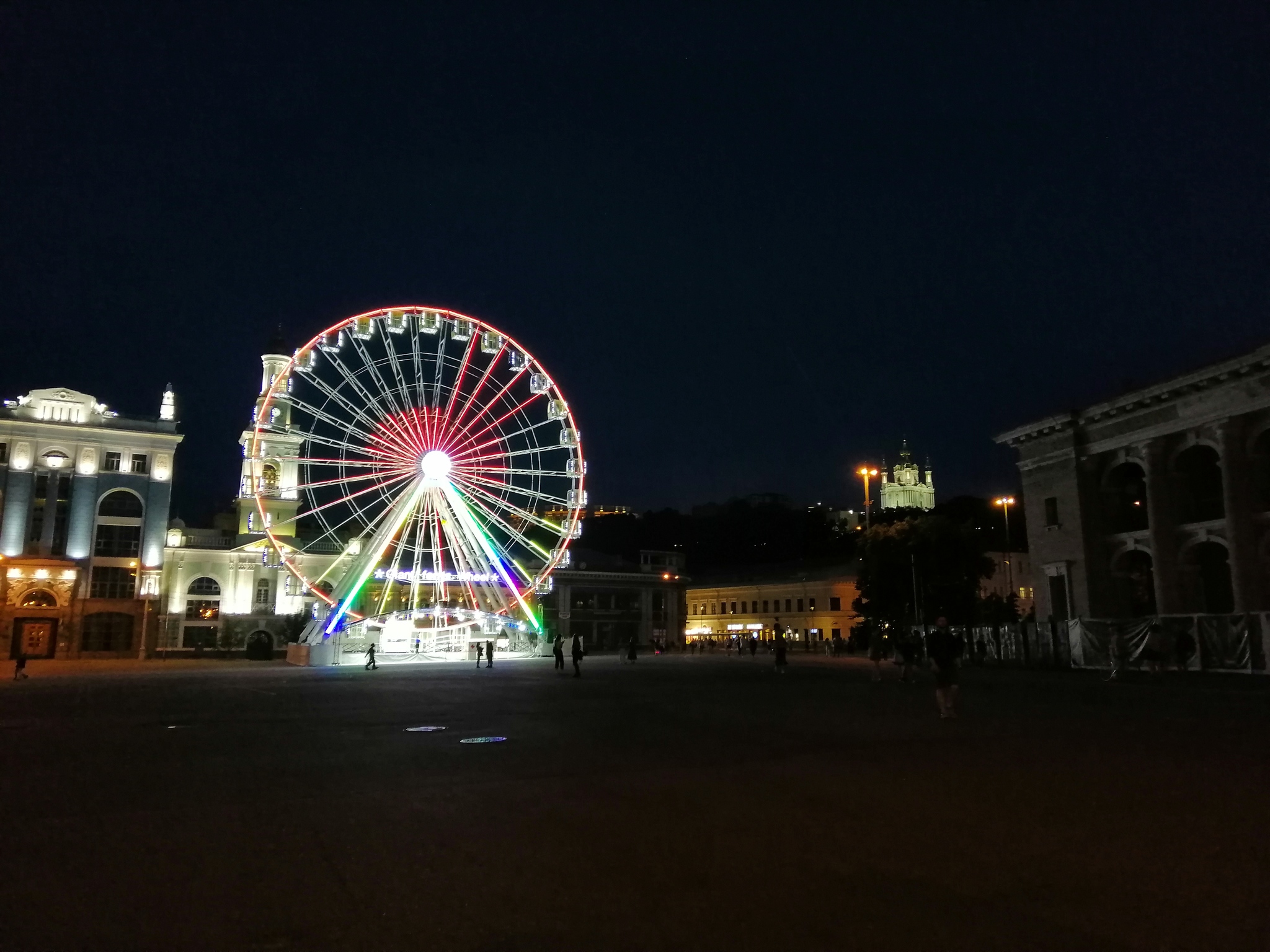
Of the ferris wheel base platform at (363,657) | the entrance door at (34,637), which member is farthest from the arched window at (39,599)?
the ferris wheel base platform at (363,657)

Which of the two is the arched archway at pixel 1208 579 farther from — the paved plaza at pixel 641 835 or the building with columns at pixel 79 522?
the building with columns at pixel 79 522

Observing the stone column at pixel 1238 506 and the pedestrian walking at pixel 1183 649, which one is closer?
the pedestrian walking at pixel 1183 649

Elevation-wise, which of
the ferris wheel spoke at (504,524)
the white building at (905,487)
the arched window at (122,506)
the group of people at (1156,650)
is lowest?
the group of people at (1156,650)

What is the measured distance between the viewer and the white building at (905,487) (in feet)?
571

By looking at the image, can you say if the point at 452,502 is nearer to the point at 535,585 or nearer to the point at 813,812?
the point at 535,585

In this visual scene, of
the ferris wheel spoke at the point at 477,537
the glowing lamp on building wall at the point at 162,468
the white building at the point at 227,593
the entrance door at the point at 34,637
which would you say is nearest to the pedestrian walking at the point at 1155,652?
the ferris wheel spoke at the point at 477,537

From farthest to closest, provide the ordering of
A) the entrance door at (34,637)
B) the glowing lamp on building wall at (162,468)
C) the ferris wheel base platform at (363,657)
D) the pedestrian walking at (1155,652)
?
the glowing lamp on building wall at (162,468) < the entrance door at (34,637) < the ferris wheel base platform at (363,657) < the pedestrian walking at (1155,652)

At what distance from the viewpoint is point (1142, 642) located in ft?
108

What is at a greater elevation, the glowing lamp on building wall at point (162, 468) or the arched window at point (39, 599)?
the glowing lamp on building wall at point (162, 468)

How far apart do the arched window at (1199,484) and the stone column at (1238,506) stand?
11.9ft

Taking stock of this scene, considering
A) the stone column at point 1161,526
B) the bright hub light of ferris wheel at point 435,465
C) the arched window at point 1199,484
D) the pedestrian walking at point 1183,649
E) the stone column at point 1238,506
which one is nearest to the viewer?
the pedestrian walking at point 1183,649

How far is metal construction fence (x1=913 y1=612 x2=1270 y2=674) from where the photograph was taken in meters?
30.0

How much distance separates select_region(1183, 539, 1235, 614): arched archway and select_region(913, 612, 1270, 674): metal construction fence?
6.05 metres

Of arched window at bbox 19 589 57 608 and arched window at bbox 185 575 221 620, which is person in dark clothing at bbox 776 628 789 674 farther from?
arched window at bbox 185 575 221 620
